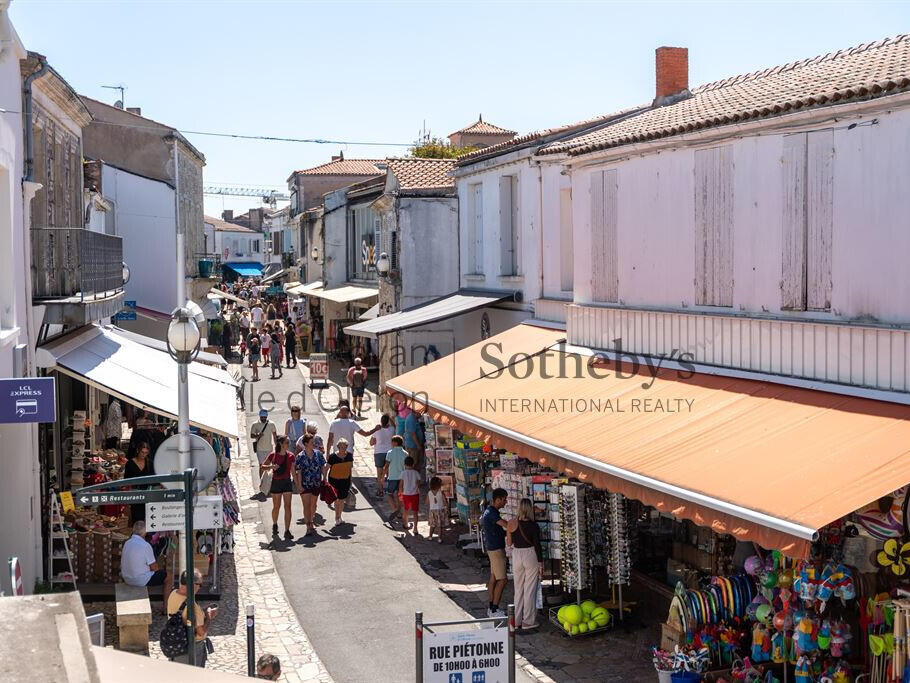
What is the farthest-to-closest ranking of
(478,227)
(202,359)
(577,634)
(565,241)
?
(478,227) → (202,359) → (565,241) → (577,634)

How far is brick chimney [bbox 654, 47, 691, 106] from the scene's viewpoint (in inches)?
727

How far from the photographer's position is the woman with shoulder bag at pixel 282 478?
52.2 feet

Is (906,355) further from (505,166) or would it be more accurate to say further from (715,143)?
(505,166)

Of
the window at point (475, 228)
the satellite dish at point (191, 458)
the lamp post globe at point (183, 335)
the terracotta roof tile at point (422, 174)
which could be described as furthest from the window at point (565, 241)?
the satellite dish at point (191, 458)

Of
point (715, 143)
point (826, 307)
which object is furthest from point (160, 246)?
point (826, 307)

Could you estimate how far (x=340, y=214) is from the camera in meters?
40.0

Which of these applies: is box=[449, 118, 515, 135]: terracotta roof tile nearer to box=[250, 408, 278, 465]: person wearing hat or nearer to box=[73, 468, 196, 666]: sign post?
box=[250, 408, 278, 465]: person wearing hat

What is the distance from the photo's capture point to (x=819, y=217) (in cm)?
1050

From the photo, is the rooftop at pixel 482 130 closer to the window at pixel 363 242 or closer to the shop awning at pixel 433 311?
the window at pixel 363 242

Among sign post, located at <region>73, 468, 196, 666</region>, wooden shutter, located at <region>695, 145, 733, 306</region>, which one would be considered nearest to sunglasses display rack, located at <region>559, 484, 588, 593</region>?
wooden shutter, located at <region>695, 145, 733, 306</region>

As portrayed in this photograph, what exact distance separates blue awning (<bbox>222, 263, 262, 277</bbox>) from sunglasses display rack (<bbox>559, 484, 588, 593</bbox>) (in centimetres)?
5025

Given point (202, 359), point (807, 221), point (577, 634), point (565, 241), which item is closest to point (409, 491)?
point (565, 241)

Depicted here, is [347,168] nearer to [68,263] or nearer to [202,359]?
[202,359]

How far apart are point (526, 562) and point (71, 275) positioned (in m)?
7.09
